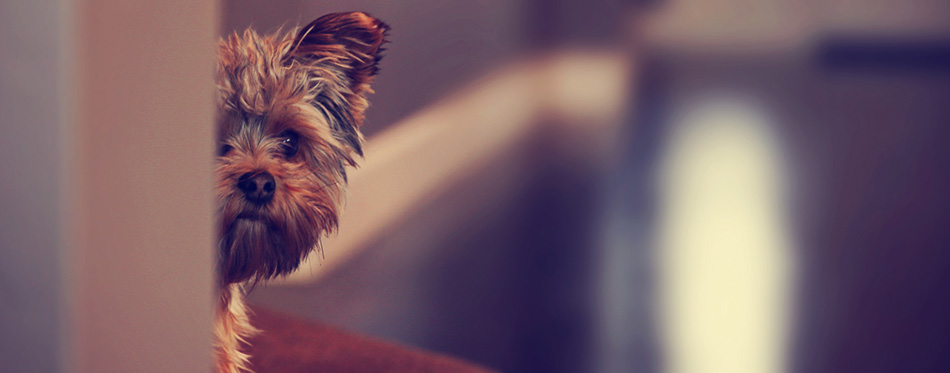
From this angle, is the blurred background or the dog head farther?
the blurred background

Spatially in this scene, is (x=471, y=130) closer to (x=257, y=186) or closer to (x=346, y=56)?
(x=346, y=56)

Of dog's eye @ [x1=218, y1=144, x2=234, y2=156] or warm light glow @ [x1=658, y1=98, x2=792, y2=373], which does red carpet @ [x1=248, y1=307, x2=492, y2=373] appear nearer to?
dog's eye @ [x1=218, y1=144, x2=234, y2=156]

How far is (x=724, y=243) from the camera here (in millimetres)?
1627

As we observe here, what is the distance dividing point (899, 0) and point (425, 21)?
41.1 inches

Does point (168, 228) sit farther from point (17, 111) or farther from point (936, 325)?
point (936, 325)

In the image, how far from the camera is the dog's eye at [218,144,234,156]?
1.09 m

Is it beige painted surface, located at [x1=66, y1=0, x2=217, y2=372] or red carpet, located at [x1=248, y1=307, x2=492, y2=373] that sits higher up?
beige painted surface, located at [x1=66, y1=0, x2=217, y2=372]

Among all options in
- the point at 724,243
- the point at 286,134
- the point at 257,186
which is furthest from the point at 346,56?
the point at 724,243

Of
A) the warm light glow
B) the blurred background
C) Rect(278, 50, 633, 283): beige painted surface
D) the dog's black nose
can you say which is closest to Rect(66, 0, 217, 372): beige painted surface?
the dog's black nose

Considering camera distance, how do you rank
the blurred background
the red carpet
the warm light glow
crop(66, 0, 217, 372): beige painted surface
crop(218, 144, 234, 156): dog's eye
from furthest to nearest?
1. the warm light glow
2. the blurred background
3. the red carpet
4. crop(218, 144, 234, 156): dog's eye
5. crop(66, 0, 217, 372): beige painted surface

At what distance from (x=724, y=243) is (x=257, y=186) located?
3.43ft

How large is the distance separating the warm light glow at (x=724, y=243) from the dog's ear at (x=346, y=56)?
73cm

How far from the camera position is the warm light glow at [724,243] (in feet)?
5.25

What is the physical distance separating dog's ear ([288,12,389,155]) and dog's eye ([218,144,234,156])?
0.17 m
